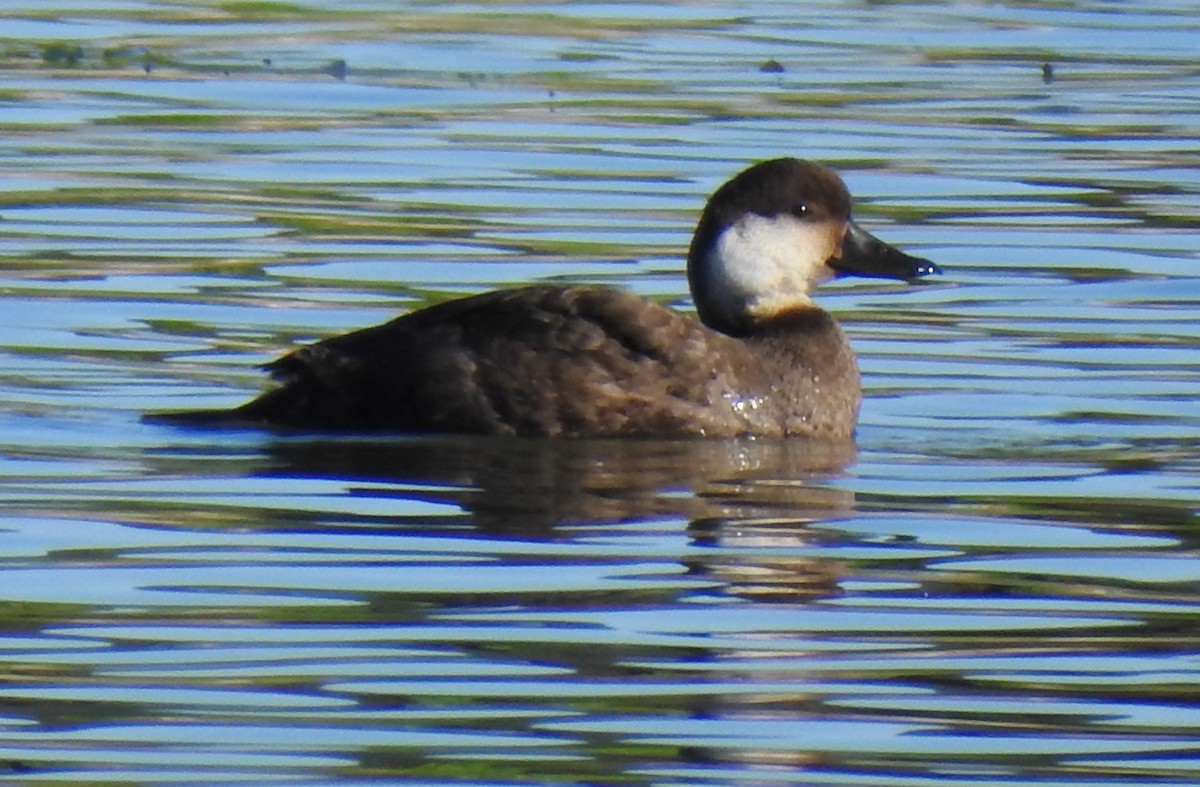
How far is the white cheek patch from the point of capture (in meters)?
10.9

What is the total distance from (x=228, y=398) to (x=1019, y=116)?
688 cm

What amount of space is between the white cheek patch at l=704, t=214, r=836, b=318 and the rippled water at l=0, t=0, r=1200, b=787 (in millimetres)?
487

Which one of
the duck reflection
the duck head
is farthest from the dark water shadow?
the duck head

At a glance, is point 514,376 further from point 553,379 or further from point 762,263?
point 762,263

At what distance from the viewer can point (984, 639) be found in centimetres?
712

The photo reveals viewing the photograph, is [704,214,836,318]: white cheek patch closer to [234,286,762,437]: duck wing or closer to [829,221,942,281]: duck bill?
[829,221,942,281]: duck bill

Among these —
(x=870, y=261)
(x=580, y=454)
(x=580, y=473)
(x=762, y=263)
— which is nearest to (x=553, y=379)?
(x=580, y=454)

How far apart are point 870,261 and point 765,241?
0.47 m

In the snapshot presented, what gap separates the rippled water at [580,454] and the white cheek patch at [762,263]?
0.49 m

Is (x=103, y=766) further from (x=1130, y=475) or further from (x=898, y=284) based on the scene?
(x=898, y=284)

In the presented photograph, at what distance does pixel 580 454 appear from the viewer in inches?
384

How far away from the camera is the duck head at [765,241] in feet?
35.6

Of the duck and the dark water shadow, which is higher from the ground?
the duck

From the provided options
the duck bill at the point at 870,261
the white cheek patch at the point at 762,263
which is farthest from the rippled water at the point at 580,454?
the white cheek patch at the point at 762,263
